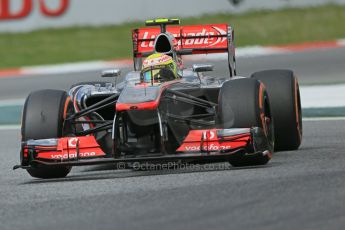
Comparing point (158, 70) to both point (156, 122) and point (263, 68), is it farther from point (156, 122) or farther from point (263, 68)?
point (263, 68)

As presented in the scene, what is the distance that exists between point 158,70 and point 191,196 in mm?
2655

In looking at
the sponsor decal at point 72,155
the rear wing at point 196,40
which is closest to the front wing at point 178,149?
the sponsor decal at point 72,155

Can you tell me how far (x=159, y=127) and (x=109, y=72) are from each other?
5.31 feet

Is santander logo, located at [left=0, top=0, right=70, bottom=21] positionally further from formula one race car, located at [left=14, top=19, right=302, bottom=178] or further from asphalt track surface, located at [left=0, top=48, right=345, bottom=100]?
formula one race car, located at [left=14, top=19, right=302, bottom=178]

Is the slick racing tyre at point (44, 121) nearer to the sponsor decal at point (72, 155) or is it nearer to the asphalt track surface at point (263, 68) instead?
the sponsor decal at point (72, 155)

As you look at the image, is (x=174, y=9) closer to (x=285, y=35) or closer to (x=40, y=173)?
(x=285, y=35)

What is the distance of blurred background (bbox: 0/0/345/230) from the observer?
6.89 meters

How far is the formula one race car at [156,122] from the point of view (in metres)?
8.94

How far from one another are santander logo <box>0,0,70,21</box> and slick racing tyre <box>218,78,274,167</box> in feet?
40.9

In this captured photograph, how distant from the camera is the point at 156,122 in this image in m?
9.12

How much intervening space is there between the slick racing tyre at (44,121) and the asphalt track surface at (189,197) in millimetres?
129

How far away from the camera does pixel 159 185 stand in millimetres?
8250

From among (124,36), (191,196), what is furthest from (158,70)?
(124,36)

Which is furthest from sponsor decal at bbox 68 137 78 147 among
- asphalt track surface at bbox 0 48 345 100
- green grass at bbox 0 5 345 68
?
green grass at bbox 0 5 345 68
